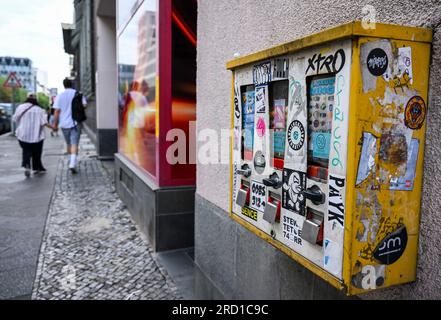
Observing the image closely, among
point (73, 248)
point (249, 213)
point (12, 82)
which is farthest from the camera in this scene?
point (12, 82)

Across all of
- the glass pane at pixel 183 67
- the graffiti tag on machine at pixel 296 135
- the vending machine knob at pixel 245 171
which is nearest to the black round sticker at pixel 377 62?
the graffiti tag on machine at pixel 296 135

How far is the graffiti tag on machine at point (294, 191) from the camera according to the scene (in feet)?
4.95

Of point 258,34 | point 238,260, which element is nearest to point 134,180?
point 238,260

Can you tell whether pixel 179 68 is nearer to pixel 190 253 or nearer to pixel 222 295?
pixel 190 253

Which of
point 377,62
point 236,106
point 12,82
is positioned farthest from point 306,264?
point 12,82

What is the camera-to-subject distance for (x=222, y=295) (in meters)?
2.76

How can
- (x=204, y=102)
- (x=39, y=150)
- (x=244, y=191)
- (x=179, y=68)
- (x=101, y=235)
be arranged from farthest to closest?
(x=39, y=150) → (x=101, y=235) → (x=179, y=68) → (x=204, y=102) → (x=244, y=191)

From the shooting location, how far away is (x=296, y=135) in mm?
1523

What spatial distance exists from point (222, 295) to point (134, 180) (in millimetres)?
2662

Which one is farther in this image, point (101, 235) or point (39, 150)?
point (39, 150)

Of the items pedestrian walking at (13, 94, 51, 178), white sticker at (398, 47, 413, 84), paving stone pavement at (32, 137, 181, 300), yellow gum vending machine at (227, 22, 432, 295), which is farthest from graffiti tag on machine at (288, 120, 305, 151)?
pedestrian walking at (13, 94, 51, 178)

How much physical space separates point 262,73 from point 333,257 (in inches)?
32.9

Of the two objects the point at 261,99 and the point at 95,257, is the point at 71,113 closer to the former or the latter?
the point at 95,257
